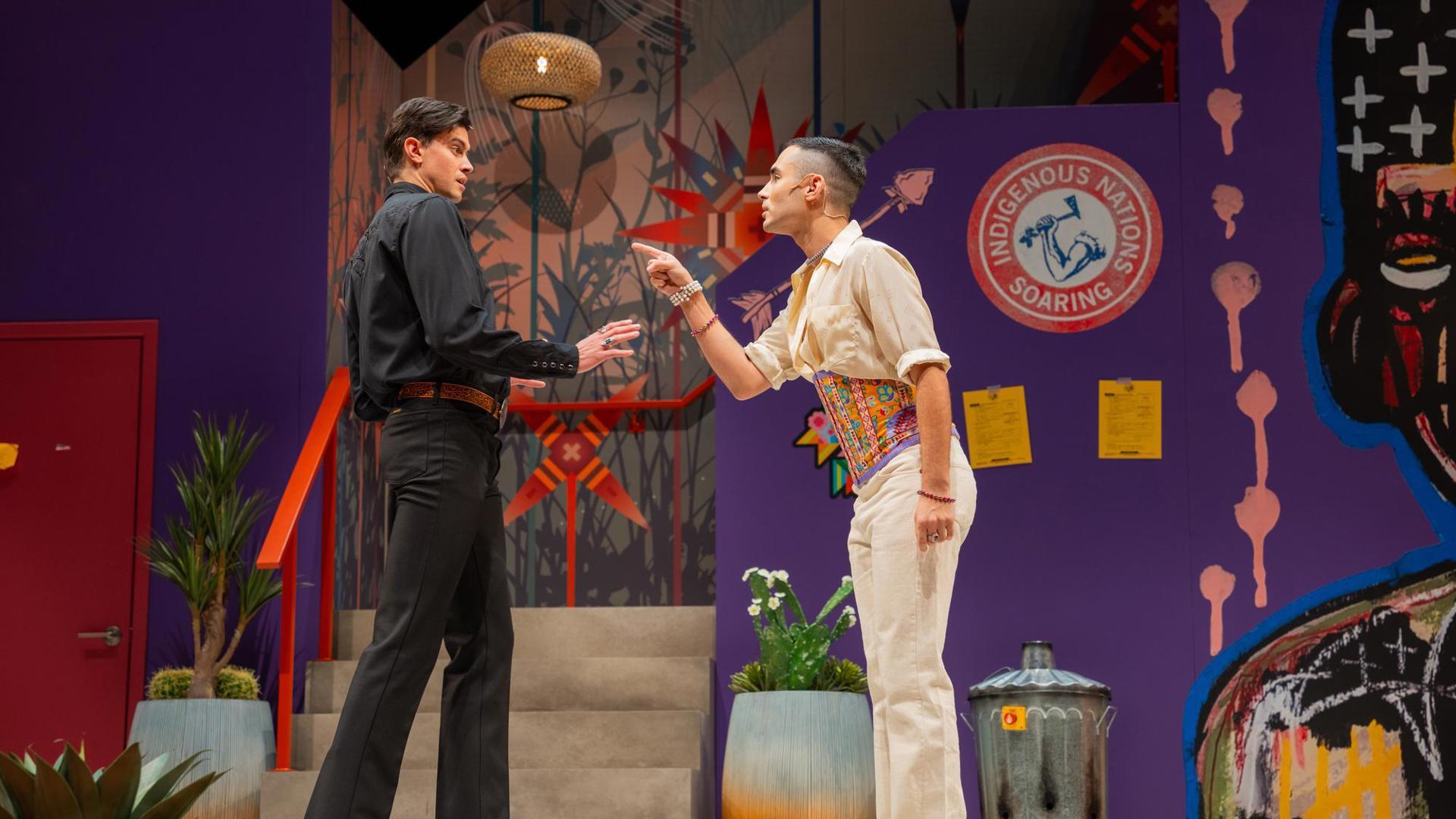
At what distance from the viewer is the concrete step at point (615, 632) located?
18.5 feet

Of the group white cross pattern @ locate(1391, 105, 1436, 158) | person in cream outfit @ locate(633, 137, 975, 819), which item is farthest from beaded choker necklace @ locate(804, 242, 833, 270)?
white cross pattern @ locate(1391, 105, 1436, 158)

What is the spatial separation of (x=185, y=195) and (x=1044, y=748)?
12.5ft

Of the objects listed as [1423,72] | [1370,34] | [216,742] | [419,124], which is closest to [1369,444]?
[1423,72]

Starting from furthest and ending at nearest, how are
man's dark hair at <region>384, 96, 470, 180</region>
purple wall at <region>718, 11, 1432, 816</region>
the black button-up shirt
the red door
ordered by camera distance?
the red door, purple wall at <region>718, 11, 1432, 816</region>, man's dark hair at <region>384, 96, 470, 180</region>, the black button-up shirt

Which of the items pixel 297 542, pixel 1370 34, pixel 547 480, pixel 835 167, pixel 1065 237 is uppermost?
pixel 1370 34

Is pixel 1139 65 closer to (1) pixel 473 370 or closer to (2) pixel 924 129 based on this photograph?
(2) pixel 924 129

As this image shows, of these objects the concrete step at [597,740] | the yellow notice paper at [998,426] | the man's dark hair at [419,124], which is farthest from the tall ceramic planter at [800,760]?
the man's dark hair at [419,124]

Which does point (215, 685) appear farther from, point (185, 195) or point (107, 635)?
point (185, 195)

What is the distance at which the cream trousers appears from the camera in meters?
2.90

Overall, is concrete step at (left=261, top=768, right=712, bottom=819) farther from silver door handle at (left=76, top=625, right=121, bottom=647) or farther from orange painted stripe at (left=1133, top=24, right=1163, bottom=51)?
orange painted stripe at (left=1133, top=24, right=1163, bottom=51)

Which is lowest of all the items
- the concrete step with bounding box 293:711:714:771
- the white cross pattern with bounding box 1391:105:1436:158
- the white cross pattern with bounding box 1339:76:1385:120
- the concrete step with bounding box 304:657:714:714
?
the concrete step with bounding box 293:711:714:771

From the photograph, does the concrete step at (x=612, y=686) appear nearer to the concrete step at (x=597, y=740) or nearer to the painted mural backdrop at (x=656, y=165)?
the concrete step at (x=597, y=740)

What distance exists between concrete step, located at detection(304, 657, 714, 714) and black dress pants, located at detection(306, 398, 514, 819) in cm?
206

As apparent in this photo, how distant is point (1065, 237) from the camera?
5.28 metres
